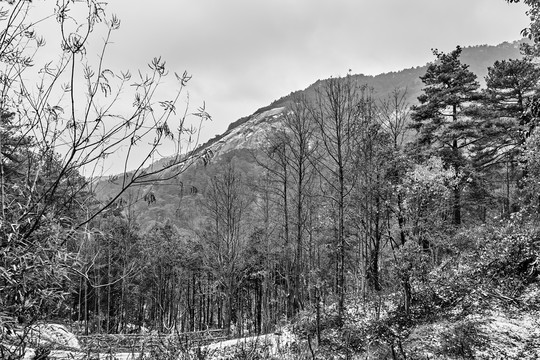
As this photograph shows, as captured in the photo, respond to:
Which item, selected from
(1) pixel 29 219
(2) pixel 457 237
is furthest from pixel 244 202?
(1) pixel 29 219

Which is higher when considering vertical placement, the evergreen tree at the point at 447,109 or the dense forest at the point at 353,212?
the evergreen tree at the point at 447,109

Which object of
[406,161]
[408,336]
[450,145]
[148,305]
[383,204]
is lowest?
[148,305]

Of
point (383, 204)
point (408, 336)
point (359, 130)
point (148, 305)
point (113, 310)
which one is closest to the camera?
point (408, 336)

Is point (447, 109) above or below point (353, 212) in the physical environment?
above

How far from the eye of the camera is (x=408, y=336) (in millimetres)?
9016

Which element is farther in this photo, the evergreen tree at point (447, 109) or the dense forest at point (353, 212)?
the evergreen tree at point (447, 109)

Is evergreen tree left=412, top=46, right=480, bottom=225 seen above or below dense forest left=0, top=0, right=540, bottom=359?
above

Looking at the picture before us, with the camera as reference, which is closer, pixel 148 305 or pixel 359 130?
pixel 359 130

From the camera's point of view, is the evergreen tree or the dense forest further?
the evergreen tree

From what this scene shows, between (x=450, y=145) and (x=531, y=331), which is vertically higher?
(x=450, y=145)

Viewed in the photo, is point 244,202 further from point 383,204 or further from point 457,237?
point 457,237

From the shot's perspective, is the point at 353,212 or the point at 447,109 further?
the point at 447,109

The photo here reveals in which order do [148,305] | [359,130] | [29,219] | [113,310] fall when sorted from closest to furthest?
[29,219], [359,130], [113,310], [148,305]

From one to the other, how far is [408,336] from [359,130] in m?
5.74
